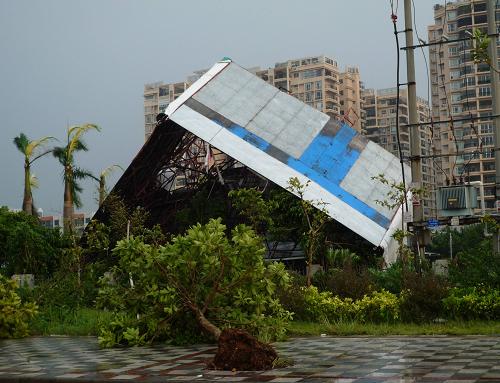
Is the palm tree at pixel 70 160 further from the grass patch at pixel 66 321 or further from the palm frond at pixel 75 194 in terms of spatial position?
the grass patch at pixel 66 321

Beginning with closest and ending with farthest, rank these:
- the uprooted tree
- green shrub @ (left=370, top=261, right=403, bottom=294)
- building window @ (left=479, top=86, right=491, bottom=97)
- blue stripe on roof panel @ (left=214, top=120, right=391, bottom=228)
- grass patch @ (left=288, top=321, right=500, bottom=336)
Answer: the uprooted tree → grass patch @ (left=288, top=321, right=500, bottom=336) → green shrub @ (left=370, top=261, right=403, bottom=294) → blue stripe on roof panel @ (left=214, top=120, right=391, bottom=228) → building window @ (left=479, top=86, right=491, bottom=97)

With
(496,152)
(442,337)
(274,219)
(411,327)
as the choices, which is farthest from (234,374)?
(274,219)

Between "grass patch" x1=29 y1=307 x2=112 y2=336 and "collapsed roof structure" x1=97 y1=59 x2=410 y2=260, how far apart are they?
9666 millimetres

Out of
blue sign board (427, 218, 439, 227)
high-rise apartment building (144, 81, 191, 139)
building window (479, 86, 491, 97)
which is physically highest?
high-rise apartment building (144, 81, 191, 139)

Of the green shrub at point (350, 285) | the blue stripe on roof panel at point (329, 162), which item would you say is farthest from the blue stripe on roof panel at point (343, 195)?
the green shrub at point (350, 285)

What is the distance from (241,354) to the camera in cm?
796

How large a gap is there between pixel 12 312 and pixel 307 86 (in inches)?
2860

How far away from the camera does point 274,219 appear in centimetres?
2656

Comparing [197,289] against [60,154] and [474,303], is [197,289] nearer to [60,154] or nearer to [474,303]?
[474,303]

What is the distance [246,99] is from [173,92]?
5598 centimetres

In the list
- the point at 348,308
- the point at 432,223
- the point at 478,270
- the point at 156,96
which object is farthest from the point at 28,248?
the point at 156,96

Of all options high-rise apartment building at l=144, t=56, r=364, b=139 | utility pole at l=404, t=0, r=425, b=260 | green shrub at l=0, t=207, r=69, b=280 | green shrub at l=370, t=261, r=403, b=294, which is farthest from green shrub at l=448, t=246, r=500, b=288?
high-rise apartment building at l=144, t=56, r=364, b=139

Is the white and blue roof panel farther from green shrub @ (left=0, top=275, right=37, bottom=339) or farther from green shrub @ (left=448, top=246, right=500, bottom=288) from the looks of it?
green shrub @ (left=0, top=275, right=37, bottom=339)

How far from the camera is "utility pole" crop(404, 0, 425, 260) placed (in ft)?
46.2
